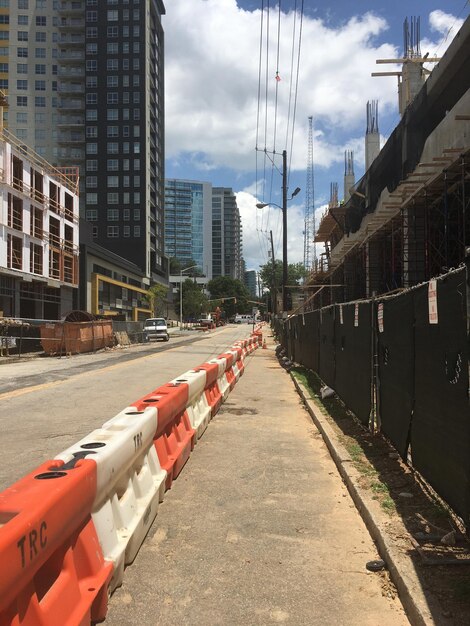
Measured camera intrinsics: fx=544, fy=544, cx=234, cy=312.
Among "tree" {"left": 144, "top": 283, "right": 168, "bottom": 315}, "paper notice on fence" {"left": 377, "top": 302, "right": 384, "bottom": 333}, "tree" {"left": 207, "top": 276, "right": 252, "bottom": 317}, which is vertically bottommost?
"paper notice on fence" {"left": 377, "top": 302, "right": 384, "bottom": 333}

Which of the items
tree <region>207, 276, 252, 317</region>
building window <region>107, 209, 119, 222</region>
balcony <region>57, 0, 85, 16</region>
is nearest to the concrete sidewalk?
building window <region>107, 209, 119, 222</region>

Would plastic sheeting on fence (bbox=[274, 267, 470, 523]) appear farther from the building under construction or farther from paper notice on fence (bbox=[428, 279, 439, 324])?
the building under construction

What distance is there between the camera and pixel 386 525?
439cm

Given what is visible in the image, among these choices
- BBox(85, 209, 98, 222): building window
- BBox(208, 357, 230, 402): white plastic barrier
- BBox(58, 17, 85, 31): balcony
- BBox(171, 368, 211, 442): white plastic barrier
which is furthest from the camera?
BBox(85, 209, 98, 222): building window

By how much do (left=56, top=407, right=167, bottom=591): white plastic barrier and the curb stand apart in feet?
5.93

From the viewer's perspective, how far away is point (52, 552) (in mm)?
2582

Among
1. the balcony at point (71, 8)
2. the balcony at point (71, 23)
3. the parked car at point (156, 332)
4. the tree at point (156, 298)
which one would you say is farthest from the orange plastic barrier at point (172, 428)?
the balcony at point (71, 8)

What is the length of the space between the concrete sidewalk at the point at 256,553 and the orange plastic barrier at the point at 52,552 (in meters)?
0.39

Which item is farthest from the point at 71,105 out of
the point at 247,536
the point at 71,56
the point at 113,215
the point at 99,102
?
the point at 247,536

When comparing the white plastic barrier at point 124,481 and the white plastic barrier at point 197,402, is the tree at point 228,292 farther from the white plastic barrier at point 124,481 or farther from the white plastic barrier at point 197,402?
the white plastic barrier at point 124,481

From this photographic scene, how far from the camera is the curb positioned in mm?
3186

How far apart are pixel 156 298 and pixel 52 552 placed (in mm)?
84536

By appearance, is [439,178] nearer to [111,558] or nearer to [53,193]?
[111,558]

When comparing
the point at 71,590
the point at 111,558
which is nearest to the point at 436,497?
the point at 111,558
